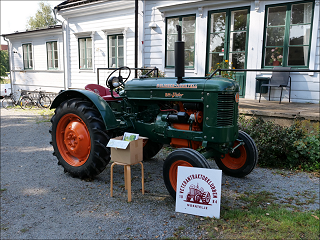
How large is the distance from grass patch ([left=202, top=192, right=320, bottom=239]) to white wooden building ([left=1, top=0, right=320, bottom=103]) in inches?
196

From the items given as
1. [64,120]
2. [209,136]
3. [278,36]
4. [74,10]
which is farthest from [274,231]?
[74,10]

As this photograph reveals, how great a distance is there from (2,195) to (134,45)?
7475 millimetres

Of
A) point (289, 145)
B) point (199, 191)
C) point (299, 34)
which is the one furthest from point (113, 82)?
point (299, 34)

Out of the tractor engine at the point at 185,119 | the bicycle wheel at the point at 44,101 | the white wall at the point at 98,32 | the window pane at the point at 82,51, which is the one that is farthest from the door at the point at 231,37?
the bicycle wheel at the point at 44,101

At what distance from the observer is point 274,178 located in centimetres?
414

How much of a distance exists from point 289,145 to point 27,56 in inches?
598

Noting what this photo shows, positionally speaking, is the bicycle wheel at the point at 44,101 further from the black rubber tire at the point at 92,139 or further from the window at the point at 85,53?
the black rubber tire at the point at 92,139

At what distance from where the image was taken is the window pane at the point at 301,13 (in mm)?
6926

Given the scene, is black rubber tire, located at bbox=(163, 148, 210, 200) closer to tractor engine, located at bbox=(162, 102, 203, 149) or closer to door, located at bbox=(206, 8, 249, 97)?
tractor engine, located at bbox=(162, 102, 203, 149)

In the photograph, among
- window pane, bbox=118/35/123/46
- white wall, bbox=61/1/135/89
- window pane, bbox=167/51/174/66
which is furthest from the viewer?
window pane, bbox=118/35/123/46

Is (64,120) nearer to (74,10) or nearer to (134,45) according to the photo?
(134,45)

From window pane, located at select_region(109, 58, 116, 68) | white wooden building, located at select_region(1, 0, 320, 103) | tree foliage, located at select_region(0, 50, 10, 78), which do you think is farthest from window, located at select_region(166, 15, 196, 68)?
tree foliage, located at select_region(0, 50, 10, 78)

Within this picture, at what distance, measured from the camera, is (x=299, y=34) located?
7.11 m

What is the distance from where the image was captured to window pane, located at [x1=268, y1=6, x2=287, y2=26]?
7246 mm
